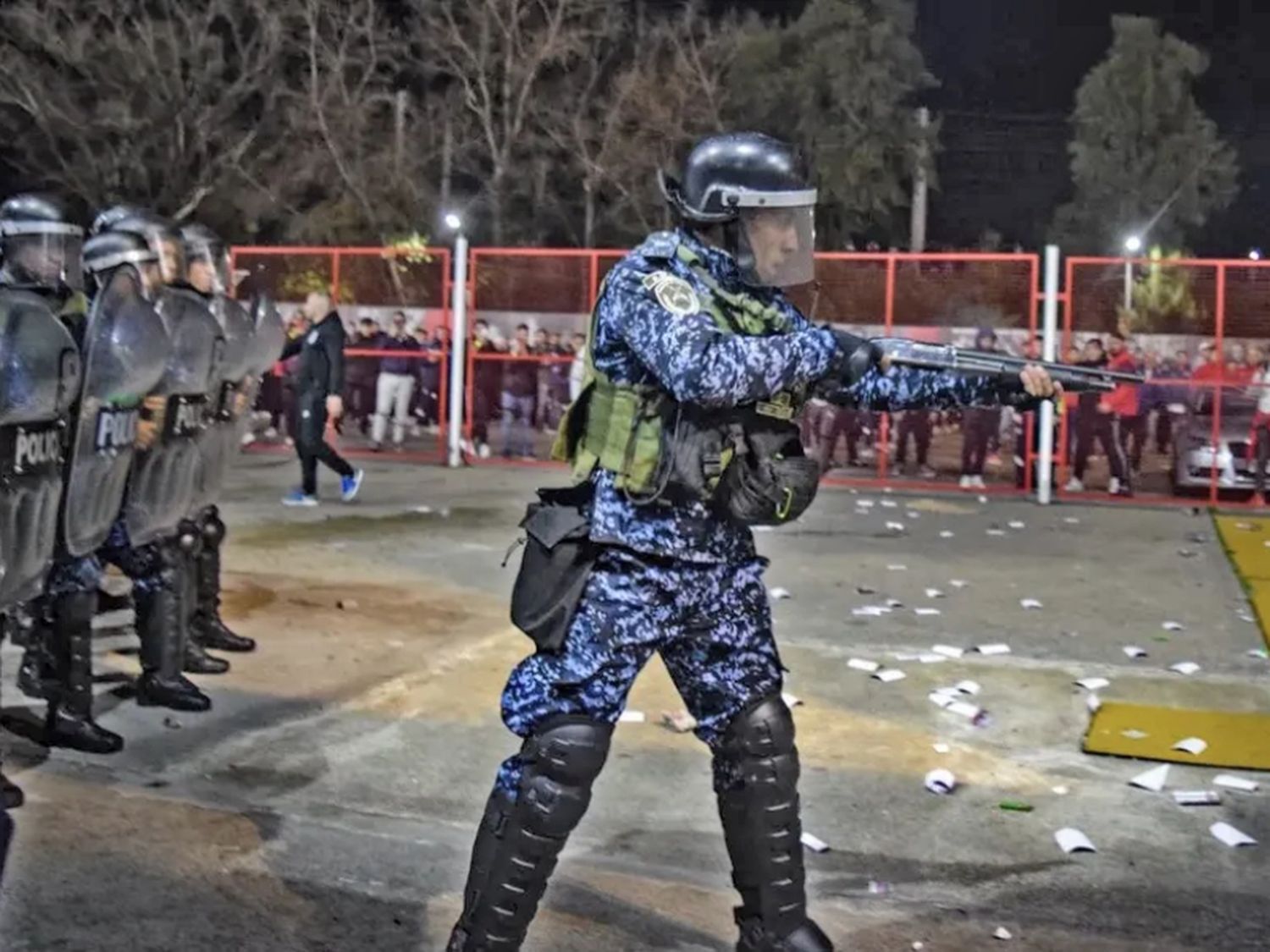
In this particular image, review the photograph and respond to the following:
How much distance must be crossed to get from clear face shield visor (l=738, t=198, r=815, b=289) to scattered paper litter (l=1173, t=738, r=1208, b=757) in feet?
10.3

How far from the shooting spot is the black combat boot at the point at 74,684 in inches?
210

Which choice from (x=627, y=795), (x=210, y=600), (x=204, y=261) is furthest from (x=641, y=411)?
(x=210, y=600)

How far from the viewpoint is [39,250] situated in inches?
187

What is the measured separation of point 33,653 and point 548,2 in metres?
24.3

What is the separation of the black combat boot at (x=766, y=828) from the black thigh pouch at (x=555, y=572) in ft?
1.60

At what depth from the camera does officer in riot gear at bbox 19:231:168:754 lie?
15.7 feet

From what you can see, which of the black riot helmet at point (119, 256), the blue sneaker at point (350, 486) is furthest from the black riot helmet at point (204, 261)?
the blue sneaker at point (350, 486)

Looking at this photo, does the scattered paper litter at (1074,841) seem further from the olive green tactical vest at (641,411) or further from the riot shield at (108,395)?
the riot shield at (108,395)

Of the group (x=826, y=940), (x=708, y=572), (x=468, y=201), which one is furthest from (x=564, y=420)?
(x=468, y=201)

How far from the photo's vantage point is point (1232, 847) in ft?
15.5

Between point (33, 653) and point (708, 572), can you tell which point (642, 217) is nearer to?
point (33, 653)

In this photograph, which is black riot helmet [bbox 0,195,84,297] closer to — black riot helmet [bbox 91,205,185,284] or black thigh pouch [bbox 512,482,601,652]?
black riot helmet [bbox 91,205,185,284]

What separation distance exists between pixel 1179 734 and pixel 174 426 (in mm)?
4036

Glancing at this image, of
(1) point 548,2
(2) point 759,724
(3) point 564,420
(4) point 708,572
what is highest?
(1) point 548,2
